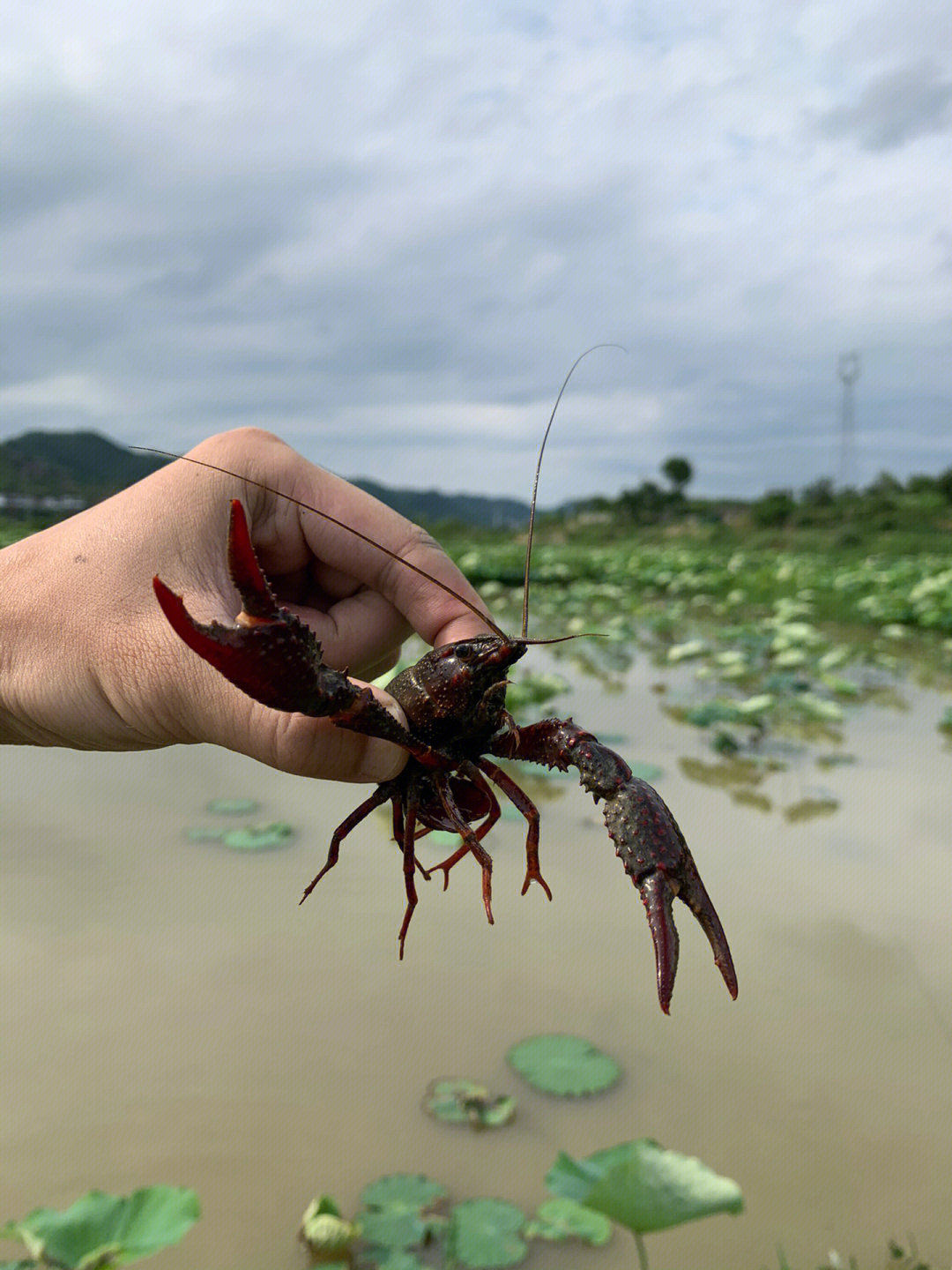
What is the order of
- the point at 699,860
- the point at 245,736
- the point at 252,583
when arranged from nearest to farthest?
the point at 252,583 < the point at 245,736 < the point at 699,860

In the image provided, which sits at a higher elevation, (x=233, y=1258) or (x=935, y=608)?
(x=935, y=608)

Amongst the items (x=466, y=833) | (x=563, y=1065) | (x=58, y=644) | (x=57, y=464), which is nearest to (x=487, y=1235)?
(x=563, y=1065)

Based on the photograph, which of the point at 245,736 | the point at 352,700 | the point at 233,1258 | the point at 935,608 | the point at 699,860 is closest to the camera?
the point at 352,700

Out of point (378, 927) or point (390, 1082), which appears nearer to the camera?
point (390, 1082)

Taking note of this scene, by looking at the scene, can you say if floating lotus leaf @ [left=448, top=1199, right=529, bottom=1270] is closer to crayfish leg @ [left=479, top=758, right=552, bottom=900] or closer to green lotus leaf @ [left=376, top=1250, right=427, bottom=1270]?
green lotus leaf @ [left=376, top=1250, right=427, bottom=1270]

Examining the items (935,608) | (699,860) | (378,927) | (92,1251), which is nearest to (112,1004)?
(378,927)

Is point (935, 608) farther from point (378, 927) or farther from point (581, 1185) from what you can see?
point (581, 1185)

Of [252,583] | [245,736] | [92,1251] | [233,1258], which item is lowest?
[233,1258]
